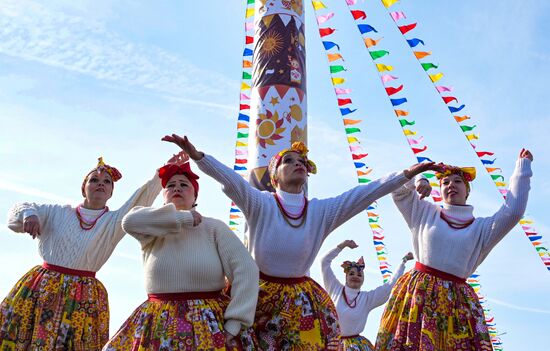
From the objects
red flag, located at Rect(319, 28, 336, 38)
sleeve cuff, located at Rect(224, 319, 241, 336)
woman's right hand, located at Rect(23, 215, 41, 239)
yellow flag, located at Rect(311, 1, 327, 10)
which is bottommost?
sleeve cuff, located at Rect(224, 319, 241, 336)

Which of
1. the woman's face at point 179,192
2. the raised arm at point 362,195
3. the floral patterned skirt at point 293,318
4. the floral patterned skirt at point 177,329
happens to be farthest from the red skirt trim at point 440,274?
the woman's face at point 179,192

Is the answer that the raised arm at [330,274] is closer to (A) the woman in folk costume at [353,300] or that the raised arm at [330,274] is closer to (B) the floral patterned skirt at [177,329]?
(A) the woman in folk costume at [353,300]

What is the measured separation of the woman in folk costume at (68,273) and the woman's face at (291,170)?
133 centimetres

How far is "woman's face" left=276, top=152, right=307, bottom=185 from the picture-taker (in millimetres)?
3900

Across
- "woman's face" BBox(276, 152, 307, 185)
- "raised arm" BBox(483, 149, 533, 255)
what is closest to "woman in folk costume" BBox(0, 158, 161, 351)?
"woman's face" BBox(276, 152, 307, 185)

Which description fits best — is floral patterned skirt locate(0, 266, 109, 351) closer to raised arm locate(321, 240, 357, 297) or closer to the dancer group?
the dancer group

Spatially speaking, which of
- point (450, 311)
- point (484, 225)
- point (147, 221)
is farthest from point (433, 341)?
point (147, 221)

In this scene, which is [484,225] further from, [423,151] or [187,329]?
[187,329]

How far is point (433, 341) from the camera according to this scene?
403 cm

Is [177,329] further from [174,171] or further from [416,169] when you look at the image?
[416,169]

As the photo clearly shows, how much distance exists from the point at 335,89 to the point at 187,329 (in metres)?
4.48

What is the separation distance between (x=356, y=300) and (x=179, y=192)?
3.30 m

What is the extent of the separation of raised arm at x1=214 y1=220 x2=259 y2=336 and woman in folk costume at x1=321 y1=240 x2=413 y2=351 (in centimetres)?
286

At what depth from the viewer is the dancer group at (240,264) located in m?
3.37
